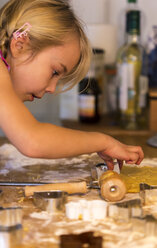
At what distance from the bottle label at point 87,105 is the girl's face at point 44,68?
0.57 m

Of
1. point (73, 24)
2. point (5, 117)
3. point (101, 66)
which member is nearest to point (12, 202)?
point (5, 117)

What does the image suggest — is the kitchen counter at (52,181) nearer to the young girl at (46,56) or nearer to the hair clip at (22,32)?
the young girl at (46,56)

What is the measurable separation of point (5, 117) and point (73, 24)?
0.33 m

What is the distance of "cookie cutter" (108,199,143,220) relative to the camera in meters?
0.80

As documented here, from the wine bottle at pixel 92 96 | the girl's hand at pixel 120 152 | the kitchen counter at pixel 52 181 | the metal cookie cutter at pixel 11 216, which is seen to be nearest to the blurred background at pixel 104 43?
the wine bottle at pixel 92 96

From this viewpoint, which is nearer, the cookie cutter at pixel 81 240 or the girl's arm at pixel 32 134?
the cookie cutter at pixel 81 240

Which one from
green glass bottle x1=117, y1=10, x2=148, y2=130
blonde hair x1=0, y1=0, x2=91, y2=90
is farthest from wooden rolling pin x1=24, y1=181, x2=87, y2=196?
green glass bottle x1=117, y1=10, x2=148, y2=130

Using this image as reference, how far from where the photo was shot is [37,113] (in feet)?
6.56

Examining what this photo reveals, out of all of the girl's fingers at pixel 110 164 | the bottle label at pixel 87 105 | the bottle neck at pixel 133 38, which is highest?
the bottle neck at pixel 133 38

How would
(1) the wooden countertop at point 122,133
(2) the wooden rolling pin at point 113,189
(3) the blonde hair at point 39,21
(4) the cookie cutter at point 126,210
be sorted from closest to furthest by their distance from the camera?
(4) the cookie cutter at point 126,210 < (2) the wooden rolling pin at point 113,189 < (3) the blonde hair at point 39,21 < (1) the wooden countertop at point 122,133

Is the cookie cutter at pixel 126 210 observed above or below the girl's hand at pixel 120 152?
below

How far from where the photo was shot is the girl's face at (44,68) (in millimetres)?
1035

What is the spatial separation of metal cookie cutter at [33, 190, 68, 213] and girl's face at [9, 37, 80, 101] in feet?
0.97

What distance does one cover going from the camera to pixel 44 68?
1.04m
